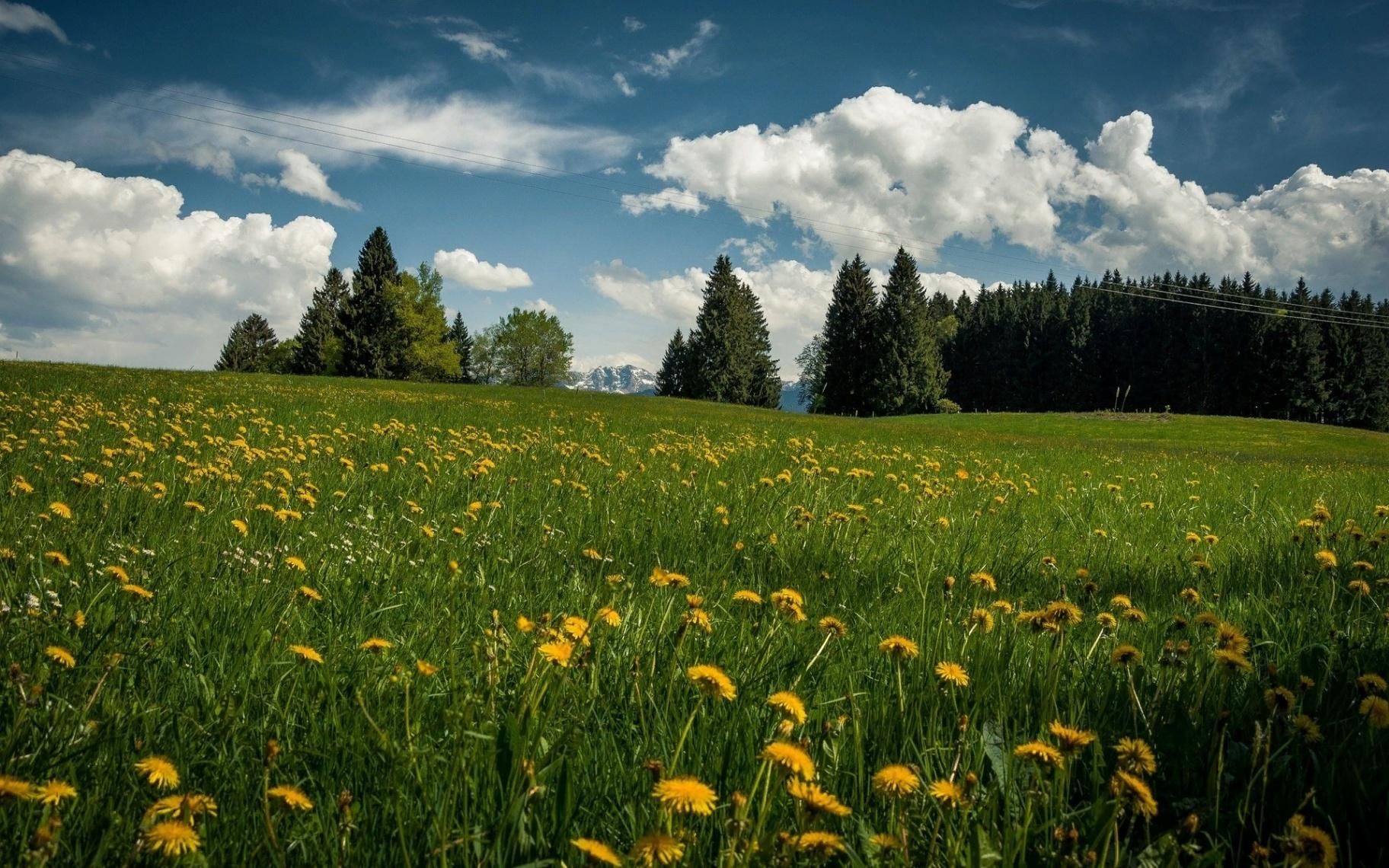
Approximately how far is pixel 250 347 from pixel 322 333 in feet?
94.7

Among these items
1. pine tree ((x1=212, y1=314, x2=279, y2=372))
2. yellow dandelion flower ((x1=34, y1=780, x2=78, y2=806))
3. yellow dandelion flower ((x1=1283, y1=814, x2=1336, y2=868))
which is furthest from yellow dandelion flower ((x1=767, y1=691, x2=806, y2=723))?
pine tree ((x1=212, y1=314, x2=279, y2=372))

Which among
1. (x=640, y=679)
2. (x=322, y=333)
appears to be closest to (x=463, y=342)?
(x=322, y=333)

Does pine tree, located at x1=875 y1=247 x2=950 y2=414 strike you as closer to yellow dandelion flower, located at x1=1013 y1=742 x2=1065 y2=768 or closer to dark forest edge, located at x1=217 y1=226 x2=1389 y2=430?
dark forest edge, located at x1=217 y1=226 x2=1389 y2=430

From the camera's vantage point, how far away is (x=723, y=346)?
211 ft

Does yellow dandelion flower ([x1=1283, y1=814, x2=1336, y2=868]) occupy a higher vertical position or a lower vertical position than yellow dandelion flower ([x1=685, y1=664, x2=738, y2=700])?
lower

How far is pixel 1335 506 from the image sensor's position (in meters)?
6.00

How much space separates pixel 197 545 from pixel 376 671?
1.34 meters

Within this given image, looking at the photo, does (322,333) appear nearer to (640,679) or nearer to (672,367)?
(672,367)

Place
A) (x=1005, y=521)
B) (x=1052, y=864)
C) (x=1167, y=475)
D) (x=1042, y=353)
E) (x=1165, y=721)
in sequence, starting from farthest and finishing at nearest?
(x=1042, y=353) < (x=1167, y=475) < (x=1005, y=521) < (x=1165, y=721) < (x=1052, y=864)

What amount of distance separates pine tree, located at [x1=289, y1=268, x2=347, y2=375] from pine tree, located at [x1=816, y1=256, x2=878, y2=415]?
43.8m

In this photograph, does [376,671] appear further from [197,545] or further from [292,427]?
[292,427]

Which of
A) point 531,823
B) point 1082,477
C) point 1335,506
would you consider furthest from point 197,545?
point 1082,477

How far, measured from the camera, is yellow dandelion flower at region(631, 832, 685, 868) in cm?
92

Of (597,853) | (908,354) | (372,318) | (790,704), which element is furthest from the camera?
(372,318)
